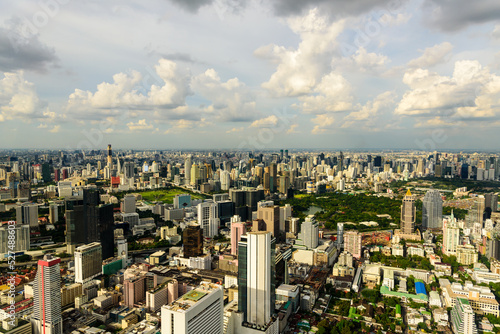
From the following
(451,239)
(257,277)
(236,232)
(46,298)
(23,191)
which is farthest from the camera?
(23,191)

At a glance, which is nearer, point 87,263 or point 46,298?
point 46,298

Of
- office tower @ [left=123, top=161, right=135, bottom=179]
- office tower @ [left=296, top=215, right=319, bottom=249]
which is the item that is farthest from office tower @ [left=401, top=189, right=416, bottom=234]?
office tower @ [left=123, top=161, right=135, bottom=179]

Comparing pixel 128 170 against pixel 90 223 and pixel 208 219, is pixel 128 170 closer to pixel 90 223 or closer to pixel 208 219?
pixel 208 219

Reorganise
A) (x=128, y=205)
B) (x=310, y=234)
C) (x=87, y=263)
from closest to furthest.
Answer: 1. (x=87, y=263)
2. (x=310, y=234)
3. (x=128, y=205)

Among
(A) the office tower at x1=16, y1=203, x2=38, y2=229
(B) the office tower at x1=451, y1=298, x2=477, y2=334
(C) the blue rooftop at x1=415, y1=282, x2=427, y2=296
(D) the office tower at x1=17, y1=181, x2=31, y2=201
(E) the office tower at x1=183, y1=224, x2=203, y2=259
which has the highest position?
(D) the office tower at x1=17, y1=181, x2=31, y2=201

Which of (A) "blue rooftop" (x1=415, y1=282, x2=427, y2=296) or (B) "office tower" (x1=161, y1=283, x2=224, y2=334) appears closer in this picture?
(B) "office tower" (x1=161, y1=283, x2=224, y2=334)

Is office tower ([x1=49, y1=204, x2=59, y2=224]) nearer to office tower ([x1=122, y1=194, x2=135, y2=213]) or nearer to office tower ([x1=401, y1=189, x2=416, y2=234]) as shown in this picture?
office tower ([x1=122, y1=194, x2=135, y2=213])

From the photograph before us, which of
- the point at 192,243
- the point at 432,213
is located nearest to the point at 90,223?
the point at 192,243
